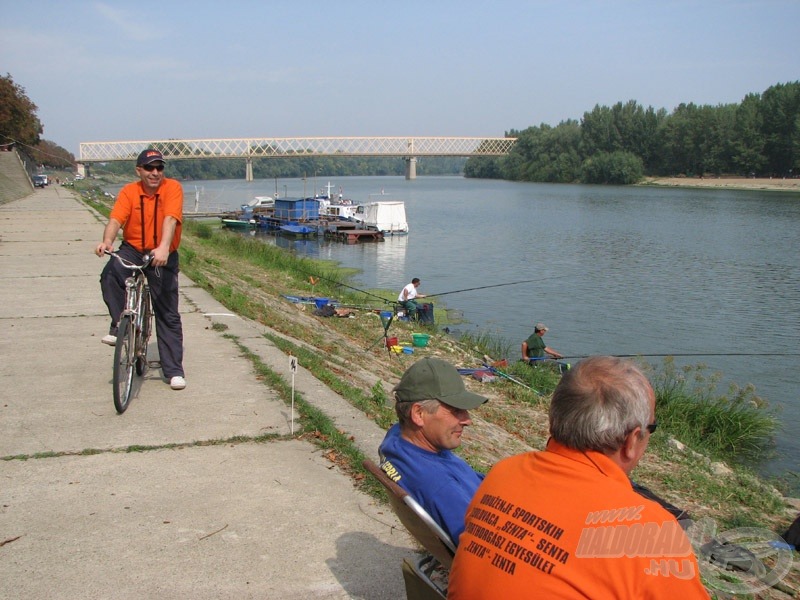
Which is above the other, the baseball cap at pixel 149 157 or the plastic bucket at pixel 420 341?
the baseball cap at pixel 149 157

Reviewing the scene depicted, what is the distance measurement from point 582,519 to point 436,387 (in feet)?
3.46

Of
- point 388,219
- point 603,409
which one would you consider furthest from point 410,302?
point 388,219

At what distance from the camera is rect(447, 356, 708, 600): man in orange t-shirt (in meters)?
2.04

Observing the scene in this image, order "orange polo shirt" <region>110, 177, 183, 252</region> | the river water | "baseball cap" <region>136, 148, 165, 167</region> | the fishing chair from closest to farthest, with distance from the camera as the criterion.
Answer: the fishing chair, "baseball cap" <region>136, 148, 165, 167</region>, "orange polo shirt" <region>110, 177, 183, 252</region>, the river water

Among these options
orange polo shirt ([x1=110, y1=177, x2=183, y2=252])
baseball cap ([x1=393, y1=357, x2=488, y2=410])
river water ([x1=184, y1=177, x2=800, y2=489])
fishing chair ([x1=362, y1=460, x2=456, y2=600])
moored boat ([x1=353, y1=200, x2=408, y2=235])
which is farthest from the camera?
moored boat ([x1=353, y1=200, x2=408, y2=235])

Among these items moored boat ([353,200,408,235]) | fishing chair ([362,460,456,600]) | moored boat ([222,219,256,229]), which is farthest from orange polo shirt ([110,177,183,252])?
moored boat ([222,219,256,229])

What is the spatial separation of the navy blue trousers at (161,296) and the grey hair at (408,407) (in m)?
3.39

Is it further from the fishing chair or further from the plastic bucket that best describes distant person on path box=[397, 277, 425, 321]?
the fishing chair

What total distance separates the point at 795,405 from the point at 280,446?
1159 centimetres

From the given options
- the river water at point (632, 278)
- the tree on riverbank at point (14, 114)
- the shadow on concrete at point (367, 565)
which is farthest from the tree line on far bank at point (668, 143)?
the shadow on concrete at point (367, 565)

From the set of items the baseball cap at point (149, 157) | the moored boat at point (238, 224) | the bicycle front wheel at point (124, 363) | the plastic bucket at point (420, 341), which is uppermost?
the baseball cap at point (149, 157)

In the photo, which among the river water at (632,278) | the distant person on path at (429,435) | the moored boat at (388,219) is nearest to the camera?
the distant person on path at (429,435)

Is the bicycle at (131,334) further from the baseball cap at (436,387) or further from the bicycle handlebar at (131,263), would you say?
the baseball cap at (436,387)

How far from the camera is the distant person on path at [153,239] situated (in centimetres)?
580
